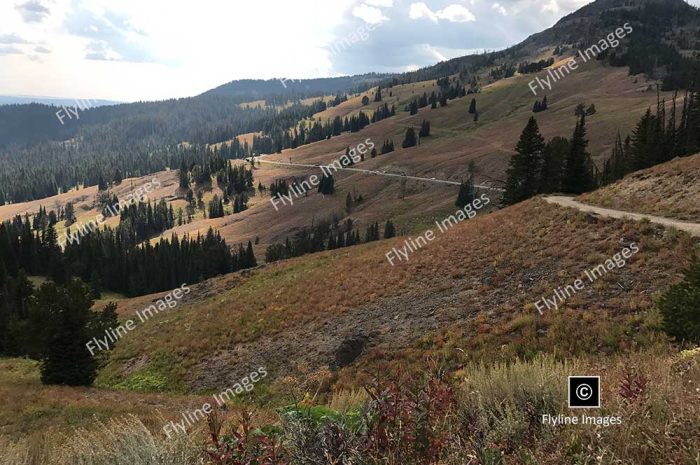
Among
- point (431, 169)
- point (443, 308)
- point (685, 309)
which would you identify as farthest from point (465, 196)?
point (685, 309)

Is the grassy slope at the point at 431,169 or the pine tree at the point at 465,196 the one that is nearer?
Answer: the pine tree at the point at 465,196

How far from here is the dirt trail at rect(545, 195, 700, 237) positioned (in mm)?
20750

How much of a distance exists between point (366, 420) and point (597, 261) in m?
20.3

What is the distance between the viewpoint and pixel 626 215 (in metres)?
25.2

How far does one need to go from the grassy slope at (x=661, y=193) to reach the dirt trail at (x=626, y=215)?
850 mm

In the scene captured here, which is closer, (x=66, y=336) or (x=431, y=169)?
(x=66, y=336)

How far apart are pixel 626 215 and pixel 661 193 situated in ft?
19.7

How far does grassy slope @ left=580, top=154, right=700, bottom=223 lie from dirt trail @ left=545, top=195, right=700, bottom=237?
85cm

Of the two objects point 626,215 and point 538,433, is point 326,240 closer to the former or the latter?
point 626,215

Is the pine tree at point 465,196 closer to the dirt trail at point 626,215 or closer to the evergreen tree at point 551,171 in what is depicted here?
the evergreen tree at point 551,171

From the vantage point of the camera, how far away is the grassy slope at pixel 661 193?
24900 mm

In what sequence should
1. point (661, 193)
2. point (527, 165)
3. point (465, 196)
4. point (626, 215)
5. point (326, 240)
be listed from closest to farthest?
point (626, 215)
point (661, 193)
point (527, 165)
point (465, 196)
point (326, 240)

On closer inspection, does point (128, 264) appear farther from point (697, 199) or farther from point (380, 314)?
point (697, 199)

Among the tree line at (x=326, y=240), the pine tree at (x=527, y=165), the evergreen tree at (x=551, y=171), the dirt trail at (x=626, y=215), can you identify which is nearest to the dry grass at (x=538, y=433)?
the dirt trail at (x=626, y=215)
